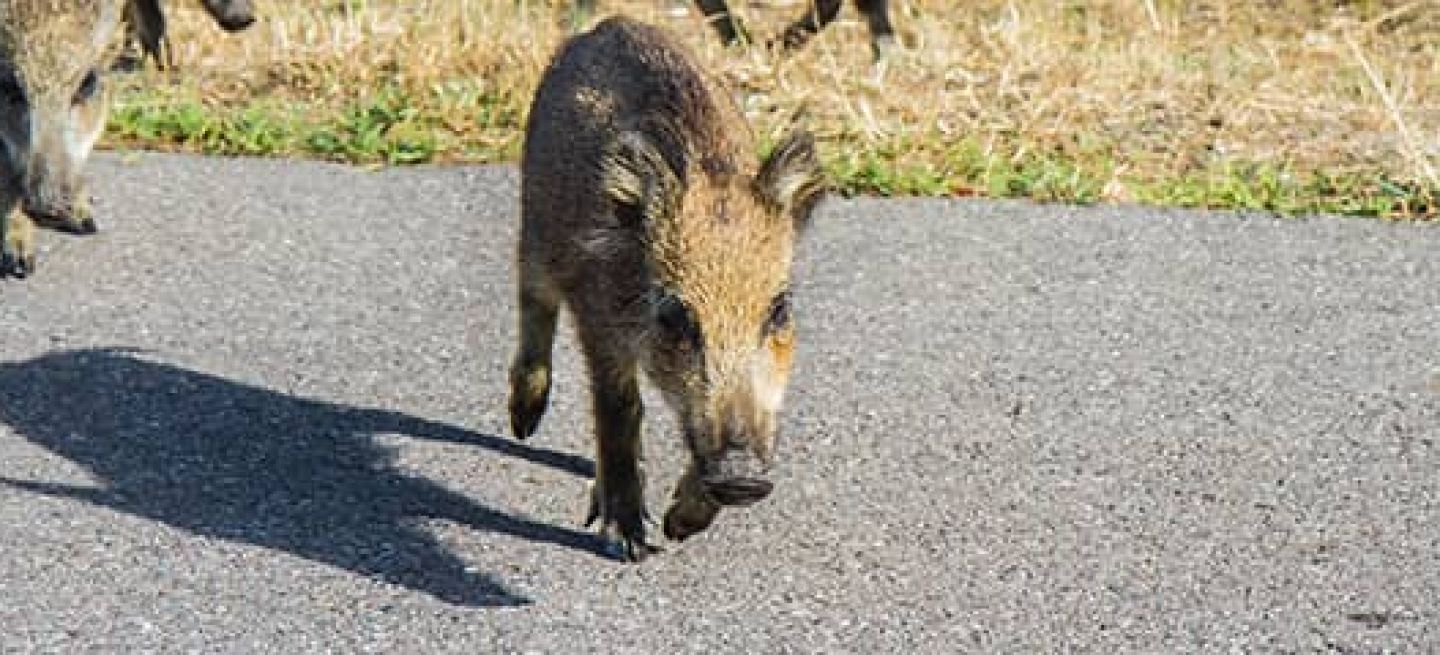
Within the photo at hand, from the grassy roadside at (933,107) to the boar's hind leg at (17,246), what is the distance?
4.21 ft

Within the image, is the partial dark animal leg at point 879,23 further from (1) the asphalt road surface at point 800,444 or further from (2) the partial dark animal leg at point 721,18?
(1) the asphalt road surface at point 800,444

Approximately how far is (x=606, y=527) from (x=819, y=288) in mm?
2190

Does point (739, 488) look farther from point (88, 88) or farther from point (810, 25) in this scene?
point (810, 25)

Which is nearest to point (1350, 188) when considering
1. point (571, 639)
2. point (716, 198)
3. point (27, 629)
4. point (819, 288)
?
point (819, 288)

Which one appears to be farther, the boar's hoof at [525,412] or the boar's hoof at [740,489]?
the boar's hoof at [525,412]

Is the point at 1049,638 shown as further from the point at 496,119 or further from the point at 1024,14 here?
the point at 1024,14

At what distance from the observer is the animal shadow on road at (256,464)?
A: 5633 mm

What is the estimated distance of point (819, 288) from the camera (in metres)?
7.64

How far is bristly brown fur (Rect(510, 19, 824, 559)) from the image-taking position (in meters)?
5.23

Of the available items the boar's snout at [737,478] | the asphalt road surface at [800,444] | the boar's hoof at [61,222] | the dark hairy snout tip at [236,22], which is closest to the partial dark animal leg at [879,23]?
A: the asphalt road surface at [800,444]

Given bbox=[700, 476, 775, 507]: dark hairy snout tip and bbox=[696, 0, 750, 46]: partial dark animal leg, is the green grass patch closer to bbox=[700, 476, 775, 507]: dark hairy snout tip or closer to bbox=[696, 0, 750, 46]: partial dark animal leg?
bbox=[696, 0, 750, 46]: partial dark animal leg

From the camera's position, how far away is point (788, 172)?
5453mm

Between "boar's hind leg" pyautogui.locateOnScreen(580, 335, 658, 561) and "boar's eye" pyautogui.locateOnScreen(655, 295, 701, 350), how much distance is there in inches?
8.8

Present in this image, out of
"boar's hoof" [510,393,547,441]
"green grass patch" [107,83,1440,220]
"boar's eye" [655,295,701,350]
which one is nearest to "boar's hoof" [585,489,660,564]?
"boar's eye" [655,295,701,350]
